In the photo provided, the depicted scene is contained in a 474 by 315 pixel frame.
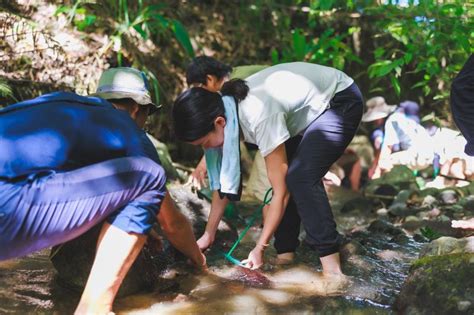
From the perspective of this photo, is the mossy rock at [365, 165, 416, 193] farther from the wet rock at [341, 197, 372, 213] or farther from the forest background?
the forest background

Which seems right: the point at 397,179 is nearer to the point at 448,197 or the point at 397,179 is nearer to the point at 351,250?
the point at 448,197

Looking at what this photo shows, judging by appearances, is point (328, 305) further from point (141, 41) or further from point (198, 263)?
point (141, 41)

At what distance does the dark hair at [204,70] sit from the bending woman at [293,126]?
3.82 ft

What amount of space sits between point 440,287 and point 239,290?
0.99 metres

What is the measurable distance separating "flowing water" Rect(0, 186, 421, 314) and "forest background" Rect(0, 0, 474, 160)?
1.72m

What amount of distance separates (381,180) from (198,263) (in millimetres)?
4546

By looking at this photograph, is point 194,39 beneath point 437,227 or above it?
above

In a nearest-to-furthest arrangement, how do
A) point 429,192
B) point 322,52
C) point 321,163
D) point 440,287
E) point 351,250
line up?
point 440,287
point 321,163
point 351,250
point 429,192
point 322,52

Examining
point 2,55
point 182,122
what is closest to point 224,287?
point 182,122

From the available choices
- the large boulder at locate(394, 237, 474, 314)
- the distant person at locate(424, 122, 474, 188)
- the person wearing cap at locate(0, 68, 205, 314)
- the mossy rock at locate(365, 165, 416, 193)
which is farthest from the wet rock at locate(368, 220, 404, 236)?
the person wearing cap at locate(0, 68, 205, 314)

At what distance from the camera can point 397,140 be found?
6832 millimetres

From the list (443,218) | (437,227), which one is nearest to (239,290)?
(437,227)

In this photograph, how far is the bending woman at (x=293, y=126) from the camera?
9.10 feet

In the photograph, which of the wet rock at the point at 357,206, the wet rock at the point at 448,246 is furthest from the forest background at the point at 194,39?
the wet rock at the point at 448,246
